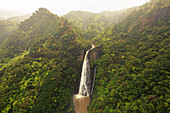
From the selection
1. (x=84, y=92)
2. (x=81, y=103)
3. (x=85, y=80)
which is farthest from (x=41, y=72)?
(x=81, y=103)

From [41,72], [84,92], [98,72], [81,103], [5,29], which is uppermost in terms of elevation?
[5,29]

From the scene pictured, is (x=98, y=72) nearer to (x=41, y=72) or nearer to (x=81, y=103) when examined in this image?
(x=81, y=103)

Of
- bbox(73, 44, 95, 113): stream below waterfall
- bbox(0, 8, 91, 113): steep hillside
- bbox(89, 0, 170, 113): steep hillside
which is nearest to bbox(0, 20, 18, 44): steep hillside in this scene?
bbox(0, 8, 91, 113): steep hillside

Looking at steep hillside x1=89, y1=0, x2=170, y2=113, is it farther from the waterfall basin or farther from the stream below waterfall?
the stream below waterfall

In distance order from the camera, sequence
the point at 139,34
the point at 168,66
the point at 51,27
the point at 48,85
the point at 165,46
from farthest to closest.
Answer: the point at 51,27, the point at 139,34, the point at 48,85, the point at 165,46, the point at 168,66

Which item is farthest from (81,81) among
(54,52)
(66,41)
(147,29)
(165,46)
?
(147,29)

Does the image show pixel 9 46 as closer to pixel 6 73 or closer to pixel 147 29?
pixel 6 73

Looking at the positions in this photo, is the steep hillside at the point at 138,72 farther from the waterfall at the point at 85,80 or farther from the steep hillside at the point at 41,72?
the steep hillside at the point at 41,72
